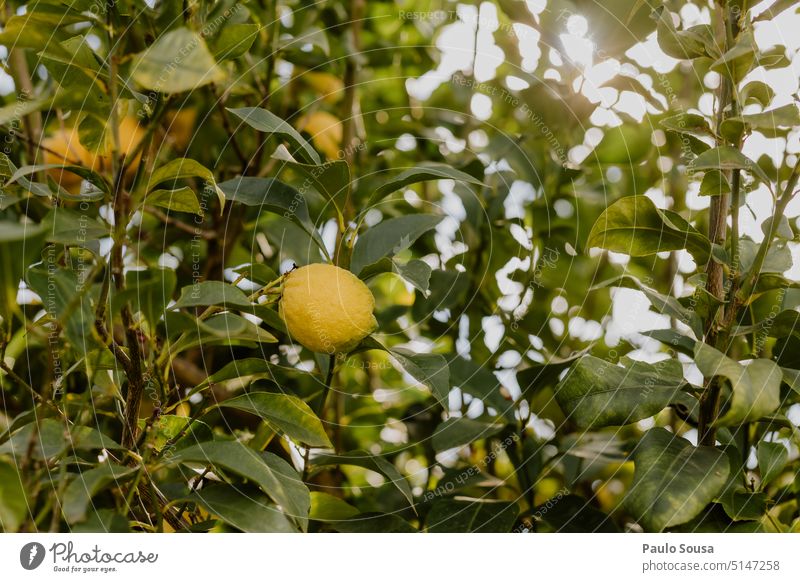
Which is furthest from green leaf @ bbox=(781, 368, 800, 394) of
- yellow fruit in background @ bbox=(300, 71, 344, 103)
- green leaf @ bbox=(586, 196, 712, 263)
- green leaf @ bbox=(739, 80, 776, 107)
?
yellow fruit in background @ bbox=(300, 71, 344, 103)

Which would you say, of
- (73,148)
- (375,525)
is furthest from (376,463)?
(73,148)

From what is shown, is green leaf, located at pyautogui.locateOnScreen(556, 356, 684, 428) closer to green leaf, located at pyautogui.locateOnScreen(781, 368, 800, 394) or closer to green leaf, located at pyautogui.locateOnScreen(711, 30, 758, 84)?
green leaf, located at pyautogui.locateOnScreen(781, 368, 800, 394)

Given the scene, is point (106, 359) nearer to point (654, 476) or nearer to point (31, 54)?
point (654, 476)

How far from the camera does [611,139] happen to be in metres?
0.94

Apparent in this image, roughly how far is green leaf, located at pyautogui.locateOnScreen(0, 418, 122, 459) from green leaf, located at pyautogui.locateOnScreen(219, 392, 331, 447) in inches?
3.6

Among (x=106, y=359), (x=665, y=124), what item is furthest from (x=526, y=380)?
(x=106, y=359)

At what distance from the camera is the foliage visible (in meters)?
0.49

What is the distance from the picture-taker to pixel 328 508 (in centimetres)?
64

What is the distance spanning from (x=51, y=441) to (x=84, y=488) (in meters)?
0.07

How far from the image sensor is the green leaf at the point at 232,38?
1.71 feet

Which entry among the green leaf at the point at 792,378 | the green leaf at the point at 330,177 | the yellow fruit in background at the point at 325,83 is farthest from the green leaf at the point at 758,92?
the yellow fruit in background at the point at 325,83

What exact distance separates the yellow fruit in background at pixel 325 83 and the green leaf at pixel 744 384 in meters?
0.78

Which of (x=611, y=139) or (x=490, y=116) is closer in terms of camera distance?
(x=611, y=139)
